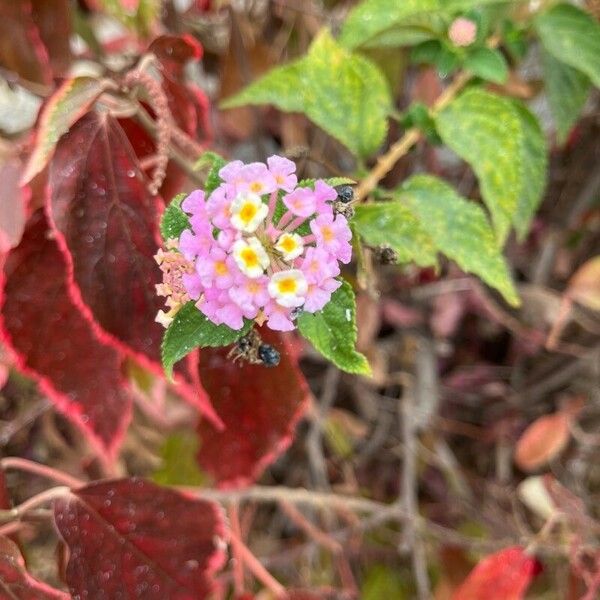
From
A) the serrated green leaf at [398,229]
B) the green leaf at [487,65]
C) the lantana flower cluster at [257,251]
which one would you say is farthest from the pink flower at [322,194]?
the green leaf at [487,65]

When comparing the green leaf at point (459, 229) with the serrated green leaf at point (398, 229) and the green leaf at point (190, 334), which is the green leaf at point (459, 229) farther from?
the green leaf at point (190, 334)

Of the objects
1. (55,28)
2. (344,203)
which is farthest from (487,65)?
(55,28)

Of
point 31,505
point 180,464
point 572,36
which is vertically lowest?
point 180,464

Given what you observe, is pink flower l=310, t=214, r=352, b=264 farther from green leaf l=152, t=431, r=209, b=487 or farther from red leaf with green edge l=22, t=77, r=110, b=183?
green leaf l=152, t=431, r=209, b=487

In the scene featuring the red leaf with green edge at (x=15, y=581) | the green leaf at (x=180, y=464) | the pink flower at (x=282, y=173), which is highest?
the pink flower at (x=282, y=173)

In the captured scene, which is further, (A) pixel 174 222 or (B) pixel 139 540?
(B) pixel 139 540

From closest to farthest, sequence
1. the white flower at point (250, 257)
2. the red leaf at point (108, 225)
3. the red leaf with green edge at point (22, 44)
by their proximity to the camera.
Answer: the white flower at point (250, 257) → the red leaf at point (108, 225) → the red leaf with green edge at point (22, 44)

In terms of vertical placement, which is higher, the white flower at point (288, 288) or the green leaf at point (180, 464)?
the white flower at point (288, 288)

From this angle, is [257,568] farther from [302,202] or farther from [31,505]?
[302,202]
